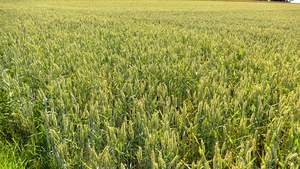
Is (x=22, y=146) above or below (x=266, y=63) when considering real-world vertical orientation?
below

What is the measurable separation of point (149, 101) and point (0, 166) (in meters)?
1.23

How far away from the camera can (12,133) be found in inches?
85.5

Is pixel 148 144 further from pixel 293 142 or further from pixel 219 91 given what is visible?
pixel 219 91

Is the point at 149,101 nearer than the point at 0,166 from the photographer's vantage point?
No

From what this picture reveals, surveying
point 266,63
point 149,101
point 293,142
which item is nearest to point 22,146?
point 149,101

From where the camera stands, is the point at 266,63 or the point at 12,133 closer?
the point at 12,133

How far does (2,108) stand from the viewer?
2.47 meters

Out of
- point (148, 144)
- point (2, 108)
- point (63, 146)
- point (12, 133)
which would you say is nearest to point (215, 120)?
point (148, 144)

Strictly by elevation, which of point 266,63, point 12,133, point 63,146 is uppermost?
point 266,63

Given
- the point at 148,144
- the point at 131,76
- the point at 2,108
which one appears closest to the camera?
the point at 148,144

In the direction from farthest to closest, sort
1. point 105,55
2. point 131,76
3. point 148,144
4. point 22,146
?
point 105,55, point 131,76, point 22,146, point 148,144

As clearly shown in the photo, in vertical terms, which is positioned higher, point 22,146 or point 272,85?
point 272,85

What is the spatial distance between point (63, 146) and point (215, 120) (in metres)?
1.08

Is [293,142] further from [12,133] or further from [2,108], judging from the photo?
[2,108]
